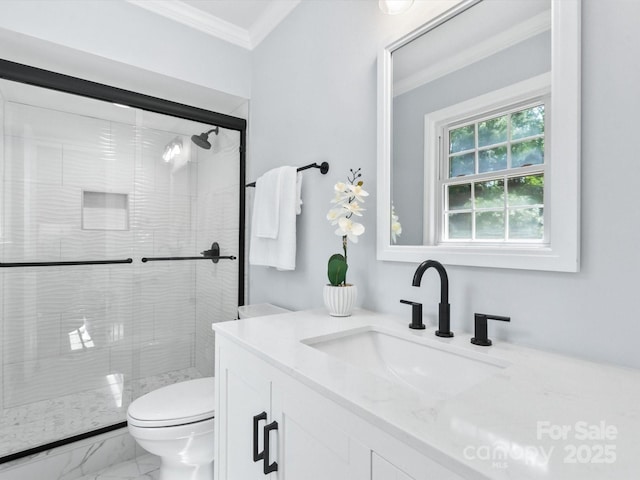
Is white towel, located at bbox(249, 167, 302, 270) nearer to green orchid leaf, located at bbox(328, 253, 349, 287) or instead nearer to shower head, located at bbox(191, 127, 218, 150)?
green orchid leaf, located at bbox(328, 253, 349, 287)

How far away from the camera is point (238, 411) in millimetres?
997

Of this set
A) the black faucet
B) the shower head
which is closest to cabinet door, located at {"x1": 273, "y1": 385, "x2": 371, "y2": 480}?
the black faucet

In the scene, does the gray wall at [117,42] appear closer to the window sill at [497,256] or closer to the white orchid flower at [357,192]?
the white orchid flower at [357,192]

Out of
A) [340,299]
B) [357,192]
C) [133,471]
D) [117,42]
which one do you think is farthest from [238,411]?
[117,42]

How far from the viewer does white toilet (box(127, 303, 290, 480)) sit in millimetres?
1300

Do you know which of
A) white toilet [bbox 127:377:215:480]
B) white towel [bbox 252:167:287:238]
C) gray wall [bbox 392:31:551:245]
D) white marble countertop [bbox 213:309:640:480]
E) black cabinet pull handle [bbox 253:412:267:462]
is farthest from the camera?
white towel [bbox 252:167:287:238]

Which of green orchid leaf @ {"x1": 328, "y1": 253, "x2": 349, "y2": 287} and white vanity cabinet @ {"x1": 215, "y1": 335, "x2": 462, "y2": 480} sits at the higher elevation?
green orchid leaf @ {"x1": 328, "y1": 253, "x2": 349, "y2": 287}

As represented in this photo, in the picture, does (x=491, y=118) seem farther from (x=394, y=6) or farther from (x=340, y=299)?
(x=340, y=299)

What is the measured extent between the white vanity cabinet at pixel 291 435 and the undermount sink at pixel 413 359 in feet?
0.62

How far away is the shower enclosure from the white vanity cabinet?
3.48ft

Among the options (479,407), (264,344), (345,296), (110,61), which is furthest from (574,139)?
(110,61)

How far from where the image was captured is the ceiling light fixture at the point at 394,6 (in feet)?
3.86

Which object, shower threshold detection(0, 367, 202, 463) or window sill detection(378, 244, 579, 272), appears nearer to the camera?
window sill detection(378, 244, 579, 272)

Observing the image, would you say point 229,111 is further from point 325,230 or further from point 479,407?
point 479,407
